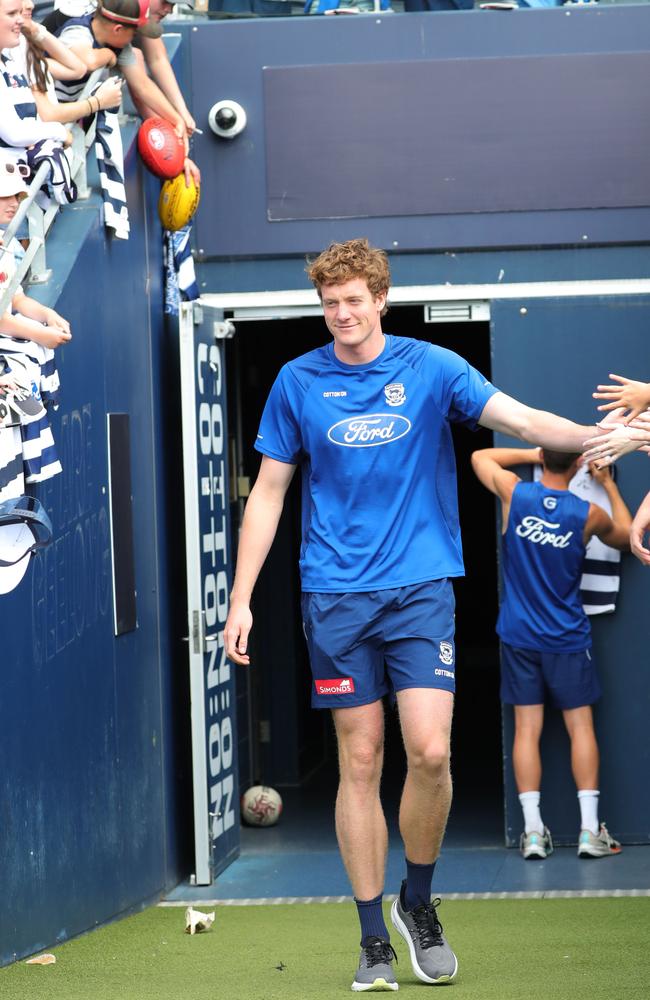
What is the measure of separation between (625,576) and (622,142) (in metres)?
2.09

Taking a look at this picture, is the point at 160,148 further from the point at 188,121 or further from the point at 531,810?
the point at 531,810

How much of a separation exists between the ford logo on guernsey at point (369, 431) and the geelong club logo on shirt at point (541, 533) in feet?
9.64

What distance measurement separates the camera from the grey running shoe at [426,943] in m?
4.38

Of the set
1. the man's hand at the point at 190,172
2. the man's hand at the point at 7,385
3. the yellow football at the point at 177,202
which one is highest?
the man's hand at the point at 190,172

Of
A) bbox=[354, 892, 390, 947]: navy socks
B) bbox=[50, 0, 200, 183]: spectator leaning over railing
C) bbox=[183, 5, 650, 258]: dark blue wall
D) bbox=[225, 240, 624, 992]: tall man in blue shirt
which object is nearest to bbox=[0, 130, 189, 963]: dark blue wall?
bbox=[50, 0, 200, 183]: spectator leaning over railing

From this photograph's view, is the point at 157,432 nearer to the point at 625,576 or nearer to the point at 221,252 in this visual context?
the point at 221,252

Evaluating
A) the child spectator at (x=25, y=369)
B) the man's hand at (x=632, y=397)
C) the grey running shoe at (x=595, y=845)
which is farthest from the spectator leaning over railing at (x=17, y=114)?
the grey running shoe at (x=595, y=845)

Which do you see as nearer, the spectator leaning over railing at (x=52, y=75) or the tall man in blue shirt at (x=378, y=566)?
the tall man in blue shirt at (x=378, y=566)

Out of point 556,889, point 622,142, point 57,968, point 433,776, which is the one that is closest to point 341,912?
point 556,889

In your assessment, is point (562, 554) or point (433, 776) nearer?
point (433, 776)

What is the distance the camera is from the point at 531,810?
729cm

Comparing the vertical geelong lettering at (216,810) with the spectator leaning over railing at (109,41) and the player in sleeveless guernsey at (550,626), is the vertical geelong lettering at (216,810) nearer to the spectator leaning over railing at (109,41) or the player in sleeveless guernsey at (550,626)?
the player in sleeveless guernsey at (550,626)

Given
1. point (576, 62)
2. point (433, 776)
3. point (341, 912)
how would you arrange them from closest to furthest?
point (433, 776), point (341, 912), point (576, 62)

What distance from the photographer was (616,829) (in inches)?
292
